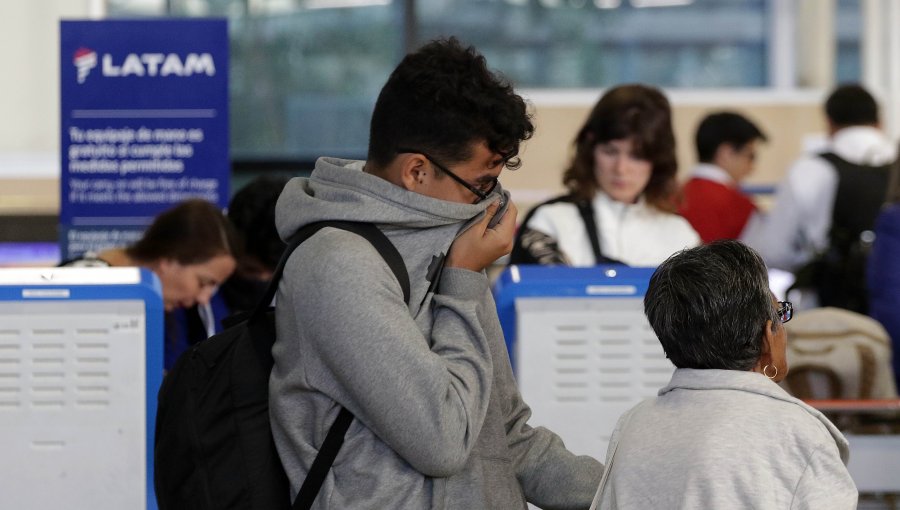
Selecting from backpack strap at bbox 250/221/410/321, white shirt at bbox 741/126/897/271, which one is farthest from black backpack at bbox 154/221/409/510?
white shirt at bbox 741/126/897/271

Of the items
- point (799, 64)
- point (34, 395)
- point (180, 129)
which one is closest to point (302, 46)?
point (799, 64)

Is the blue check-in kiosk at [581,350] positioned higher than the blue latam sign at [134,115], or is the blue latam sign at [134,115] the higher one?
the blue latam sign at [134,115]

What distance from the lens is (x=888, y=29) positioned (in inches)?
308

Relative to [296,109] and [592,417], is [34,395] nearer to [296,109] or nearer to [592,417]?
[592,417]

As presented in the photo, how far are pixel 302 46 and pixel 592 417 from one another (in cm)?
559

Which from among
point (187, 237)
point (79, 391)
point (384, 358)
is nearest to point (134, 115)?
point (187, 237)

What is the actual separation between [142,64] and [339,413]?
287 centimetres

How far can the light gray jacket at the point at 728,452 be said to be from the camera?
174cm

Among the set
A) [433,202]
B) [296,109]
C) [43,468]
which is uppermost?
[296,109]

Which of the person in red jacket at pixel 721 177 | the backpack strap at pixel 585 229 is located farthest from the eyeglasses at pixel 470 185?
the person in red jacket at pixel 721 177

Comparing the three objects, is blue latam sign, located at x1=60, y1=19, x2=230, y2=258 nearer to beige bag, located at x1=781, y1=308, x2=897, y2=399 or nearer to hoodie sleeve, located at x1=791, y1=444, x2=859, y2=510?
beige bag, located at x1=781, y1=308, x2=897, y2=399

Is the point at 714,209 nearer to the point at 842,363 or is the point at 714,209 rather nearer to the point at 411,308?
the point at 842,363

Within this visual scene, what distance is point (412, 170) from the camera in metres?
1.97

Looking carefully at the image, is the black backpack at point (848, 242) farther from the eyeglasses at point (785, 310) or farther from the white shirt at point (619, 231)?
the eyeglasses at point (785, 310)
